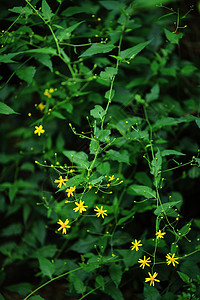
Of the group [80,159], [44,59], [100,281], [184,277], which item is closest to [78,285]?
[100,281]

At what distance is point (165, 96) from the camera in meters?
1.99

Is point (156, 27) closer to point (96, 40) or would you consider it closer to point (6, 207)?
point (96, 40)

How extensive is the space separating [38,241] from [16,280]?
0.32m

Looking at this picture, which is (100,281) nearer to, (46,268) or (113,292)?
(113,292)

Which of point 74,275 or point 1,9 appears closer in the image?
point 74,275

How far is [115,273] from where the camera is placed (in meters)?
1.48

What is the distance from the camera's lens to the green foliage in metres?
1.35

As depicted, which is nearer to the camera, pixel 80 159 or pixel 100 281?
pixel 80 159

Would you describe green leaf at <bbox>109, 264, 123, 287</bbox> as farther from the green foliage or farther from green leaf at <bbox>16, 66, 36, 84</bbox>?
green leaf at <bbox>16, 66, 36, 84</bbox>

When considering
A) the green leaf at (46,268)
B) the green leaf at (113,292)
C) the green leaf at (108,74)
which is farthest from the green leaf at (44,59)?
the green leaf at (113,292)

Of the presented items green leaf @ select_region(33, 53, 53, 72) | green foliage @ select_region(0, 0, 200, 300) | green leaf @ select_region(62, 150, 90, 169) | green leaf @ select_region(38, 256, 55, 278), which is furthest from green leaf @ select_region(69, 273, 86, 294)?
green leaf @ select_region(33, 53, 53, 72)

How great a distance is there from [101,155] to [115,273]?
582 millimetres

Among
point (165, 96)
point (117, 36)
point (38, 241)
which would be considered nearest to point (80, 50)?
point (117, 36)

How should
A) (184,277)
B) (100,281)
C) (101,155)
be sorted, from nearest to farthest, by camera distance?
(184,277) → (100,281) → (101,155)
